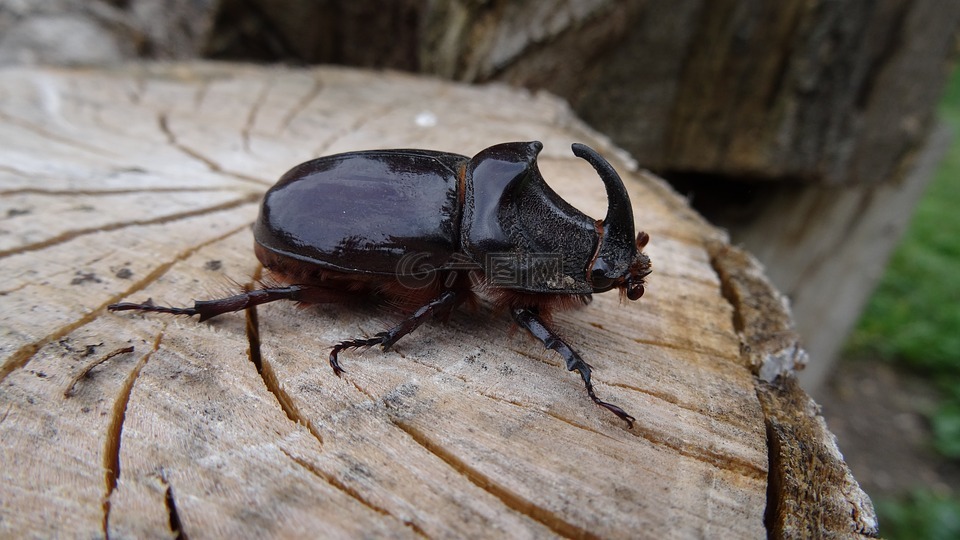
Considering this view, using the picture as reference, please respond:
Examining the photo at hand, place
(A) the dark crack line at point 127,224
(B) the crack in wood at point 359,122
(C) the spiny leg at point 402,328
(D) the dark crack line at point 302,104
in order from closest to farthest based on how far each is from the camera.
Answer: (C) the spiny leg at point 402,328 → (A) the dark crack line at point 127,224 → (B) the crack in wood at point 359,122 → (D) the dark crack line at point 302,104

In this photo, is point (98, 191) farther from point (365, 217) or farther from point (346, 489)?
point (346, 489)

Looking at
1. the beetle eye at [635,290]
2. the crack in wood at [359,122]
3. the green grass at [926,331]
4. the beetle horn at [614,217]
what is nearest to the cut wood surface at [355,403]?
the beetle eye at [635,290]

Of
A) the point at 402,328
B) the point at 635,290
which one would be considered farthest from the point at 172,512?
the point at 635,290

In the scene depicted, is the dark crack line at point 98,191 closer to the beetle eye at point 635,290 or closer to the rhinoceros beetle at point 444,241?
the rhinoceros beetle at point 444,241

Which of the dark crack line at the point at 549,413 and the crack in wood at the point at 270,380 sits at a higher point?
the dark crack line at the point at 549,413

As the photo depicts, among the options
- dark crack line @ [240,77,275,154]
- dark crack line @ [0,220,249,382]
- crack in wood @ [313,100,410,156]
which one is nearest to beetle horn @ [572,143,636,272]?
dark crack line @ [0,220,249,382]
